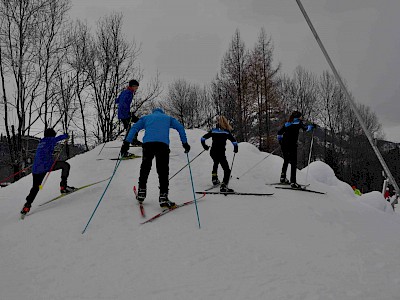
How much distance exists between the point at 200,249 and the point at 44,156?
4.41m

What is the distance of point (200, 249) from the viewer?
12.7 feet

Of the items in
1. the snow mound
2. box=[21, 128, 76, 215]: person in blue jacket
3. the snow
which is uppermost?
box=[21, 128, 76, 215]: person in blue jacket

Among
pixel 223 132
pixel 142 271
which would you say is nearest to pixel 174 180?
pixel 223 132

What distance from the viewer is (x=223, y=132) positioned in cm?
719

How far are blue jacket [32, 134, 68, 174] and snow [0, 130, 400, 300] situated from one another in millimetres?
850

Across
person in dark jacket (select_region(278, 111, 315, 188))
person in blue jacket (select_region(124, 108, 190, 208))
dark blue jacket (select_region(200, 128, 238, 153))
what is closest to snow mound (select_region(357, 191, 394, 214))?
person in dark jacket (select_region(278, 111, 315, 188))

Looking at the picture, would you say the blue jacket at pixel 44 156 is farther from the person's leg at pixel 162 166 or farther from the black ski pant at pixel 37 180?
the person's leg at pixel 162 166

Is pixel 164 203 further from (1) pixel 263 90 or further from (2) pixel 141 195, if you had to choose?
(1) pixel 263 90

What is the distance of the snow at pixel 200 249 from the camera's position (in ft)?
9.78

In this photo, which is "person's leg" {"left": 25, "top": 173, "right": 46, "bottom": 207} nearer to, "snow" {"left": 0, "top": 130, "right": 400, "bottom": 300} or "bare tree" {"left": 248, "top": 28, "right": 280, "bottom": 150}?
"snow" {"left": 0, "top": 130, "right": 400, "bottom": 300}

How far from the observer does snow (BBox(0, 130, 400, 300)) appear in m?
2.98

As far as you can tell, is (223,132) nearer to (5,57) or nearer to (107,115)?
(5,57)

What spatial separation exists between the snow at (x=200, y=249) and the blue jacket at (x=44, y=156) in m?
0.85

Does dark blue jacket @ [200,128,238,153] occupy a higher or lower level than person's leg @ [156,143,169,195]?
higher
